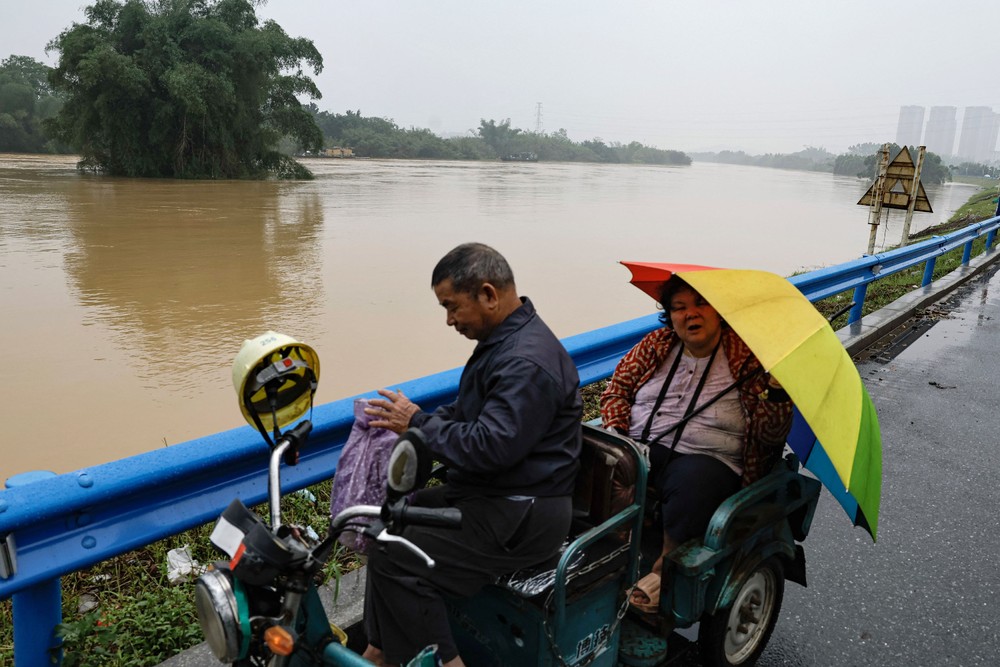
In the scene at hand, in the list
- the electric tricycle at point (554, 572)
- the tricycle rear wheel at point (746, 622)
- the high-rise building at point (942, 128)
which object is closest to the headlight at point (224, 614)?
the electric tricycle at point (554, 572)

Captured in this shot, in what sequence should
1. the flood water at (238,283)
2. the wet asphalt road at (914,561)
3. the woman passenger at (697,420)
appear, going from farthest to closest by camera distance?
the flood water at (238,283) → the wet asphalt road at (914,561) → the woman passenger at (697,420)

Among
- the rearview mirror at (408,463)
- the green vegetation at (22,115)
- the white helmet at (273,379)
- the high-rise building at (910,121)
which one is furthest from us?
the high-rise building at (910,121)

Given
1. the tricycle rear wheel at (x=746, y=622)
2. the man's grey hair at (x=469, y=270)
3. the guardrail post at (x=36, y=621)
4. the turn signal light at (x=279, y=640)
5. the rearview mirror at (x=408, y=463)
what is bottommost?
the tricycle rear wheel at (x=746, y=622)

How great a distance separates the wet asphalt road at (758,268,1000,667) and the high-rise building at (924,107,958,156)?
19680cm

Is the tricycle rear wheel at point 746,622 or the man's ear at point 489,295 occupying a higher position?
the man's ear at point 489,295

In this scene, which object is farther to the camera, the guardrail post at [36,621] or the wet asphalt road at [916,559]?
the wet asphalt road at [916,559]

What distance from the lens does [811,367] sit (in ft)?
6.76

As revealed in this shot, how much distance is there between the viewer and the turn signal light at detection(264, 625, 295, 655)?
1413mm

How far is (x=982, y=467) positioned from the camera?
4355mm

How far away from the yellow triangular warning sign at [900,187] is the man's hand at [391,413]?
10545mm

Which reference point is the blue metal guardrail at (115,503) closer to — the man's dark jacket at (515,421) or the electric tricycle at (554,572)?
the electric tricycle at (554,572)

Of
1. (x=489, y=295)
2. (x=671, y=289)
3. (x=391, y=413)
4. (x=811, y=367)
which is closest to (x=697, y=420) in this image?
(x=671, y=289)

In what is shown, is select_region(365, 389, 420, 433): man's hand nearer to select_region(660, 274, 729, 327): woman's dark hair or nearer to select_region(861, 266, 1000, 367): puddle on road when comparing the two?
select_region(660, 274, 729, 327): woman's dark hair

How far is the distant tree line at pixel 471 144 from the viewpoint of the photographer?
292ft
